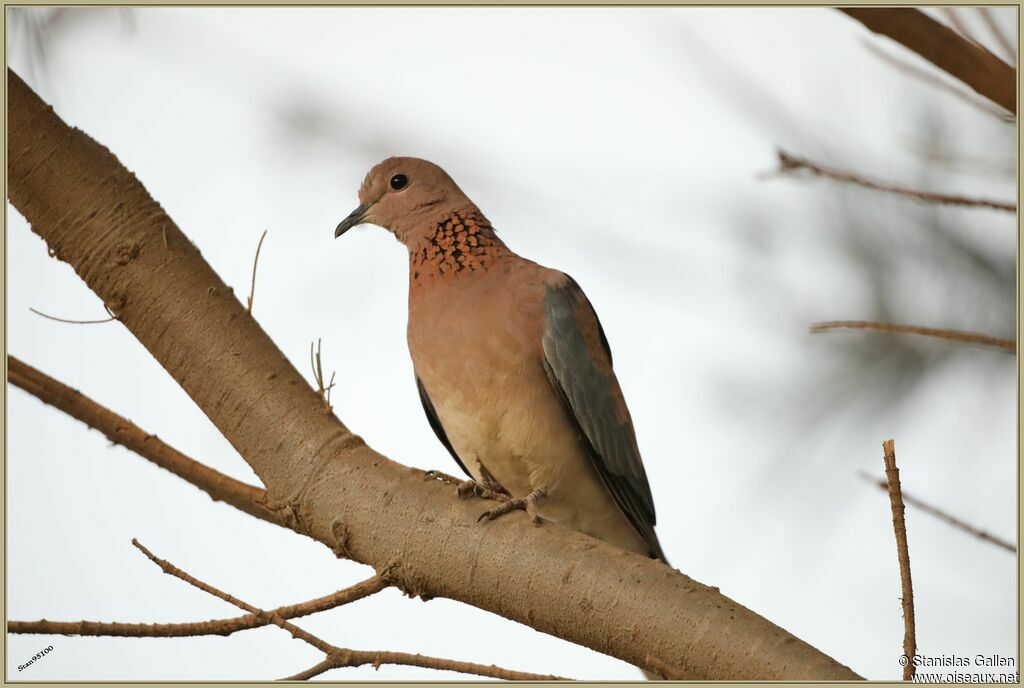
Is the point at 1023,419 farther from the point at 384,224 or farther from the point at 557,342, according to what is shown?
the point at 384,224

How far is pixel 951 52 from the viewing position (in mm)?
1140

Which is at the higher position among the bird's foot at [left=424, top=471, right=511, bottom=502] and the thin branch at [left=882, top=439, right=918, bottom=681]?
the bird's foot at [left=424, top=471, right=511, bottom=502]

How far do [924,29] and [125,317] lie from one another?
146 centimetres

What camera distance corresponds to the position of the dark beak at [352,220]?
2.62 metres

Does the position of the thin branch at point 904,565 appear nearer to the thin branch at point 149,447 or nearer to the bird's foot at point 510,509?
the bird's foot at point 510,509

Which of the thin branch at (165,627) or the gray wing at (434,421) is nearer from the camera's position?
the thin branch at (165,627)

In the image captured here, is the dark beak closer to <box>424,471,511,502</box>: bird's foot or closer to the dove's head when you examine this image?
the dove's head

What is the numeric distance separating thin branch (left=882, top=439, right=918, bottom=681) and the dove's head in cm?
138

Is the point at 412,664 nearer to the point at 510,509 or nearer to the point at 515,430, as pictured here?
the point at 510,509

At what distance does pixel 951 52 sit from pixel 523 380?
1278 millimetres

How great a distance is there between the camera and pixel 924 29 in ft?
3.78

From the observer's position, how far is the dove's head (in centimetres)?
254

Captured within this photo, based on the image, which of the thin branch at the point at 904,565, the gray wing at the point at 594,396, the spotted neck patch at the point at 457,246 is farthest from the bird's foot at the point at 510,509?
the spotted neck patch at the point at 457,246

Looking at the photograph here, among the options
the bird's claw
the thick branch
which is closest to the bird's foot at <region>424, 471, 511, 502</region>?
the bird's claw
